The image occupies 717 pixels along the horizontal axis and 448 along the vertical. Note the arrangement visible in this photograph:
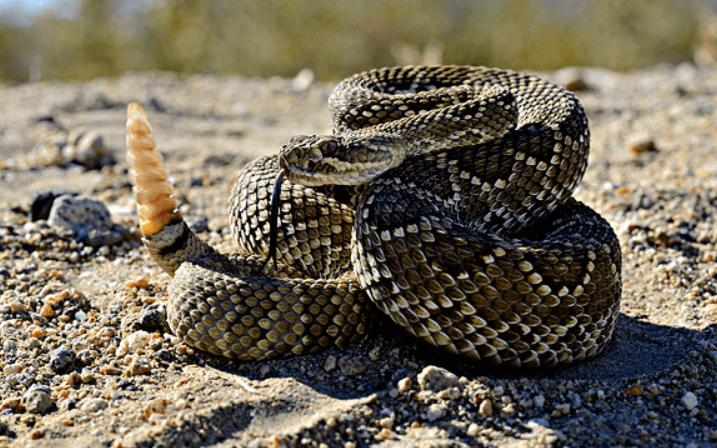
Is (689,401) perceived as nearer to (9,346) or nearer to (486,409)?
(486,409)

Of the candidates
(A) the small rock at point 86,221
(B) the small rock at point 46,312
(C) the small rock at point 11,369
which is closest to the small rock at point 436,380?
(C) the small rock at point 11,369

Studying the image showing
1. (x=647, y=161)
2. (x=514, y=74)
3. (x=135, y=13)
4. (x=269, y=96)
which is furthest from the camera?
(x=135, y=13)

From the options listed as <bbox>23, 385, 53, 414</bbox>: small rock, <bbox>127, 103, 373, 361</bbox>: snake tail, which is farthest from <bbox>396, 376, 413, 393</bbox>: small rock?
<bbox>23, 385, 53, 414</bbox>: small rock

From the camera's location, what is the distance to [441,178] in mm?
5078

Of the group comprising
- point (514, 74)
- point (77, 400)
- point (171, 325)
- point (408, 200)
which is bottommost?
point (77, 400)

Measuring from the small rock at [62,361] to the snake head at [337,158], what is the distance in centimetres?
181

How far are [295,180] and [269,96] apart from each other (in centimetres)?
961

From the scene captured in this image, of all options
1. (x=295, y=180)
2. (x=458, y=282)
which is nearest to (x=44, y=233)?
(x=295, y=180)

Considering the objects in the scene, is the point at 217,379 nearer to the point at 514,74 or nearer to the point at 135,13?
the point at 514,74

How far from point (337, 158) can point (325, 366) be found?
1377 millimetres

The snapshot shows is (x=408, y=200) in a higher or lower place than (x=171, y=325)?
higher

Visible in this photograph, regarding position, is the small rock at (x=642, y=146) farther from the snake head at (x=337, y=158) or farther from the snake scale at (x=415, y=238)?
the snake head at (x=337, y=158)

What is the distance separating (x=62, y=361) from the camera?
4602 mm

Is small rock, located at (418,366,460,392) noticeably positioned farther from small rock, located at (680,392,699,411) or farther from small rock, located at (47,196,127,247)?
small rock, located at (47,196,127,247)
